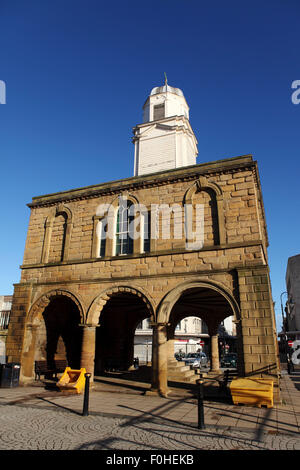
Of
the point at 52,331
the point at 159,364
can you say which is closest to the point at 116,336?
the point at 52,331

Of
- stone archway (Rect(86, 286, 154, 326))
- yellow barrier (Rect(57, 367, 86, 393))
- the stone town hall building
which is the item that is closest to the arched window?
the stone town hall building

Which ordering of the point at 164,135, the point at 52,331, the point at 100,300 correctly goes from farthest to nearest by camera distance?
the point at 164,135
the point at 52,331
the point at 100,300

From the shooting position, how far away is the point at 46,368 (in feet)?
48.7

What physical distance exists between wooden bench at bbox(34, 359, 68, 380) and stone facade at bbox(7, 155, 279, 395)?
0.31 m

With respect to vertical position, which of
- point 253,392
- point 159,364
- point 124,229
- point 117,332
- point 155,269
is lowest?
point 253,392

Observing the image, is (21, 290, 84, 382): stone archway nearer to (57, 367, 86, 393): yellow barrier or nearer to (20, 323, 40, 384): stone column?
(20, 323, 40, 384): stone column

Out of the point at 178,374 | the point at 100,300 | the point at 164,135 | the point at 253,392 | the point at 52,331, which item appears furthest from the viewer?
the point at 164,135

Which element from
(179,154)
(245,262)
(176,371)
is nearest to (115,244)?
(245,262)

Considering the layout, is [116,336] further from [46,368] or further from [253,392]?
[253,392]

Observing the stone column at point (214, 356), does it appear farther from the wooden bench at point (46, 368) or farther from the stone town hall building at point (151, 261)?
the wooden bench at point (46, 368)

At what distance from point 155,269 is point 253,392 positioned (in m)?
5.63

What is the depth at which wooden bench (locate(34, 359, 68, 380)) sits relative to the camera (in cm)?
1420

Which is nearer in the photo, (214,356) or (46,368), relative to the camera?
(46,368)
